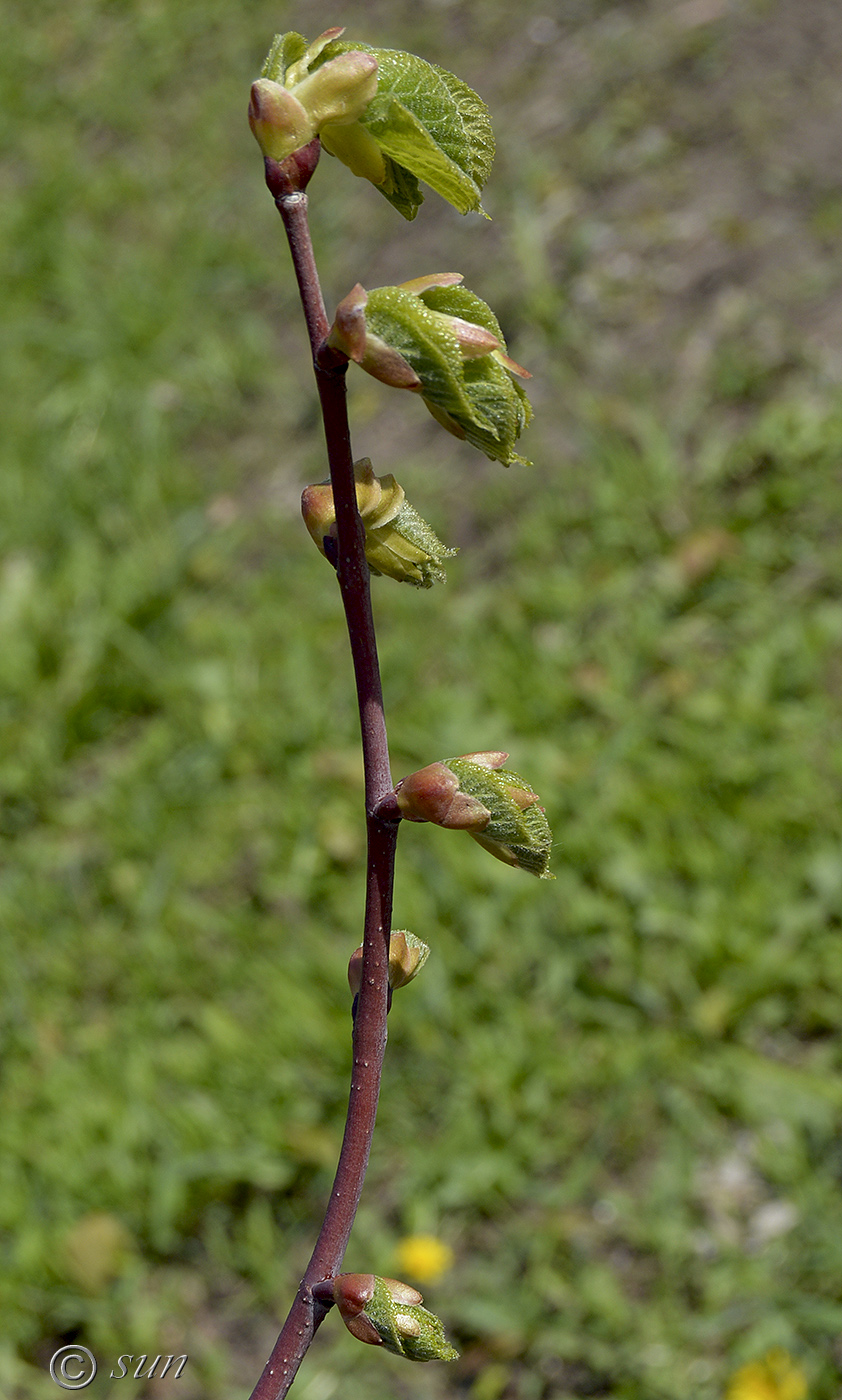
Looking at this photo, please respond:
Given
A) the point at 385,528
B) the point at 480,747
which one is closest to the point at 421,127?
the point at 385,528

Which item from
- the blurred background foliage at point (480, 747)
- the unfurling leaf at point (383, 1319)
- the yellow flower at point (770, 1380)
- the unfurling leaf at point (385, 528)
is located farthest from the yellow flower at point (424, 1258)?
the unfurling leaf at point (385, 528)

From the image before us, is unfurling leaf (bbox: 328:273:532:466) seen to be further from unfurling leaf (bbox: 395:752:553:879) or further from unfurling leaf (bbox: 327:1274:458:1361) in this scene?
unfurling leaf (bbox: 327:1274:458:1361)

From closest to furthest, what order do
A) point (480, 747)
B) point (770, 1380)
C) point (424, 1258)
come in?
point (770, 1380), point (424, 1258), point (480, 747)

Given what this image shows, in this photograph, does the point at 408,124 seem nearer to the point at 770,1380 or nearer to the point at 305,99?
the point at 305,99

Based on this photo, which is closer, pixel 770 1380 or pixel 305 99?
pixel 305 99

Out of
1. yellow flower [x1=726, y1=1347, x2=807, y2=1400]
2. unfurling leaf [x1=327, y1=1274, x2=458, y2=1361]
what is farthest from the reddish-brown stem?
yellow flower [x1=726, y1=1347, x2=807, y2=1400]
